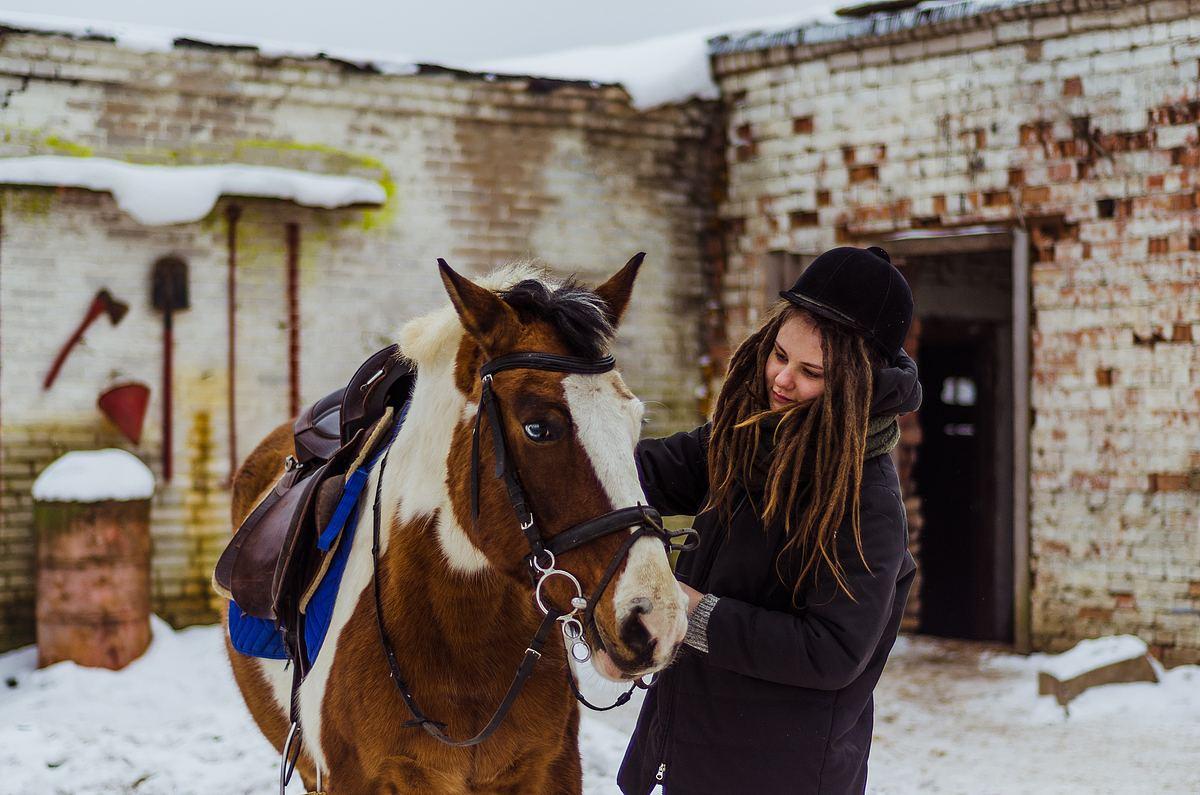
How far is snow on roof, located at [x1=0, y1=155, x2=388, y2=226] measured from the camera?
5.97m

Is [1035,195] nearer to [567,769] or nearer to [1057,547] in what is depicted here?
[1057,547]

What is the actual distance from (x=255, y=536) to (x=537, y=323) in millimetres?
1079

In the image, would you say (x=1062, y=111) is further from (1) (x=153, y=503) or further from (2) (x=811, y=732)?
(1) (x=153, y=503)

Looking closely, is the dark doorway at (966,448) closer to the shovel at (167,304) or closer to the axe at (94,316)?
the shovel at (167,304)

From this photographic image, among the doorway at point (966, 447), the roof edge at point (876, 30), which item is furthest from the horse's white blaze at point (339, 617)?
the doorway at point (966, 447)

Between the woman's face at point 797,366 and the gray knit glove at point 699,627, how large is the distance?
1.34ft

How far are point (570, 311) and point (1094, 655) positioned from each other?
4.94m

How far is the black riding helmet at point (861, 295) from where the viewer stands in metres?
1.87

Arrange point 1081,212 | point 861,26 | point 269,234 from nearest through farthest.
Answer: point 1081,212 < point 269,234 < point 861,26

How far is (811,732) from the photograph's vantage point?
1846 millimetres

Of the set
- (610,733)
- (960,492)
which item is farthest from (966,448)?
(610,733)

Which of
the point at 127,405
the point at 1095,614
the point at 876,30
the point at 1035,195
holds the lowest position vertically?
the point at 1095,614

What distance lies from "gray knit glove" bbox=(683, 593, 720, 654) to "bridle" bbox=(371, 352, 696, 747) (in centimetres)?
12

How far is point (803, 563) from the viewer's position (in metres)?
1.87
